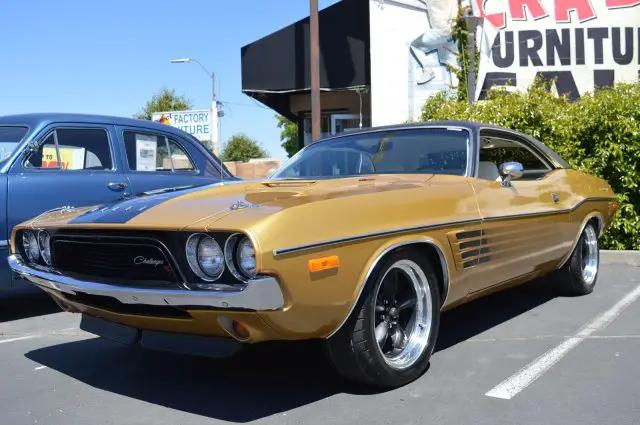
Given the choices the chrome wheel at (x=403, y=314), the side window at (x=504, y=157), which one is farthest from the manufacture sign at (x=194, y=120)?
the chrome wheel at (x=403, y=314)

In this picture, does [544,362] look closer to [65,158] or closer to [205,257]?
[205,257]

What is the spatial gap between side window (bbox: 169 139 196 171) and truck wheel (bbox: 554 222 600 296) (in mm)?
3677

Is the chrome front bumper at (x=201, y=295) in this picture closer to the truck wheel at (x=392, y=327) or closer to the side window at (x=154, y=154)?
the truck wheel at (x=392, y=327)

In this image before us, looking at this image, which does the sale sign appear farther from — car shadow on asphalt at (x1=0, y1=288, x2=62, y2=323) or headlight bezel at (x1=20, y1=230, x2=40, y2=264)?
headlight bezel at (x1=20, y1=230, x2=40, y2=264)

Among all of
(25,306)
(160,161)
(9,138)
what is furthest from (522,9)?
(25,306)

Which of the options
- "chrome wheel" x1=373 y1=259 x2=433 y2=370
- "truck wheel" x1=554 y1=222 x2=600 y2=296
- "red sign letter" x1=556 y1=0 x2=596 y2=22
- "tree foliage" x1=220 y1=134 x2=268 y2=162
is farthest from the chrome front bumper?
"tree foliage" x1=220 y1=134 x2=268 y2=162

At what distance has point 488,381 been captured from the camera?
340 centimetres

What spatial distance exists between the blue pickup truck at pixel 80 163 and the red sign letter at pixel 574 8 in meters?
10.4

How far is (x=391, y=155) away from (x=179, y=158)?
2.78 metres

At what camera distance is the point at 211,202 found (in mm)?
3088

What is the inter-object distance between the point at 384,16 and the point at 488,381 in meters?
13.2

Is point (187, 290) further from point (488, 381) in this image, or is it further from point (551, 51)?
point (551, 51)

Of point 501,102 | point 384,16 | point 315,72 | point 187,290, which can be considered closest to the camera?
point 187,290

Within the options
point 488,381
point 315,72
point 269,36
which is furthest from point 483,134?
point 269,36
